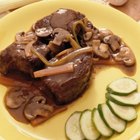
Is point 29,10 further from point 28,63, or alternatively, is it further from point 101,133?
point 101,133

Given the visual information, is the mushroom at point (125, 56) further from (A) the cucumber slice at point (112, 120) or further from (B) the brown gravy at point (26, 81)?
(A) the cucumber slice at point (112, 120)

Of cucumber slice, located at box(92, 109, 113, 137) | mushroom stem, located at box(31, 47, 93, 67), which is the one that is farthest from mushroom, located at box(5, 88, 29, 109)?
cucumber slice, located at box(92, 109, 113, 137)

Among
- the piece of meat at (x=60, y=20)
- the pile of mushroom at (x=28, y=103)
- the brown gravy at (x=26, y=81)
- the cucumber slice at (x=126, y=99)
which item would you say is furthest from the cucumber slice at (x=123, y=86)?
the piece of meat at (x=60, y=20)

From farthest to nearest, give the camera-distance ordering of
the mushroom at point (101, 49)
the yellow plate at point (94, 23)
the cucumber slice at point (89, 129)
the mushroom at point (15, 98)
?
the mushroom at point (101, 49) < the mushroom at point (15, 98) < the yellow plate at point (94, 23) < the cucumber slice at point (89, 129)

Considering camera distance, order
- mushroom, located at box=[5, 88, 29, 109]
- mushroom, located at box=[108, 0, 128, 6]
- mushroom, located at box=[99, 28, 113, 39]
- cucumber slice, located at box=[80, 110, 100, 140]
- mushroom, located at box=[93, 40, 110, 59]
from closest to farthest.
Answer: cucumber slice, located at box=[80, 110, 100, 140] < mushroom, located at box=[5, 88, 29, 109] < mushroom, located at box=[93, 40, 110, 59] < mushroom, located at box=[99, 28, 113, 39] < mushroom, located at box=[108, 0, 128, 6]

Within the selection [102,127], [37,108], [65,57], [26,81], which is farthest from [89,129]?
[26,81]

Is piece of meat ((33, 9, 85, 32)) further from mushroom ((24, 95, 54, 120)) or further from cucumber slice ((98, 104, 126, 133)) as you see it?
cucumber slice ((98, 104, 126, 133))
